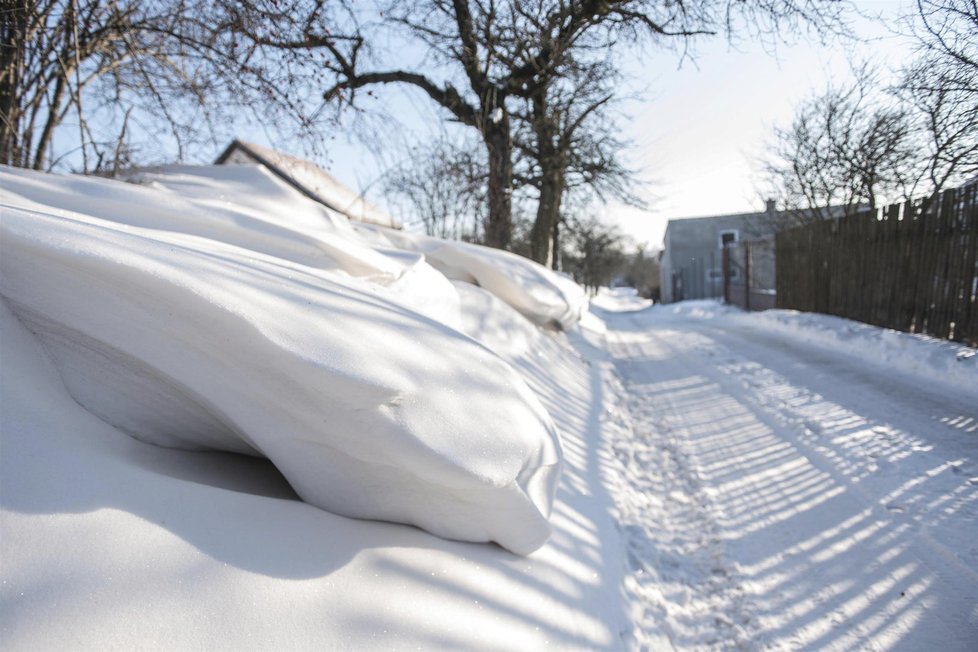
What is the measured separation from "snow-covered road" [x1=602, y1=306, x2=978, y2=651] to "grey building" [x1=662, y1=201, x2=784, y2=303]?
2662cm

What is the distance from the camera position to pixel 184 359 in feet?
5.27

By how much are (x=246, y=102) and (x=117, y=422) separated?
13.3 ft

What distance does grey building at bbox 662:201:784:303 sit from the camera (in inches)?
1224

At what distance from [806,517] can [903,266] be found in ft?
20.5

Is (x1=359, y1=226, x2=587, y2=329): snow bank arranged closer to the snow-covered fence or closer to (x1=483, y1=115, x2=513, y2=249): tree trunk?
(x1=483, y1=115, x2=513, y2=249): tree trunk

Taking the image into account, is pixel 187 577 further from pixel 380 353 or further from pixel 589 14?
pixel 589 14

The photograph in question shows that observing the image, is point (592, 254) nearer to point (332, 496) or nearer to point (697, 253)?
point (697, 253)

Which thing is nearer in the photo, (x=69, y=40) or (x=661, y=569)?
(x=661, y=569)

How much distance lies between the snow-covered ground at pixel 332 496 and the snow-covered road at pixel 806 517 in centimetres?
2

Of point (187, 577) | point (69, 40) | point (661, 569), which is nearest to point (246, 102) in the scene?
point (69, 40)

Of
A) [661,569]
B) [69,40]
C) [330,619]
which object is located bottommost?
[661,569]

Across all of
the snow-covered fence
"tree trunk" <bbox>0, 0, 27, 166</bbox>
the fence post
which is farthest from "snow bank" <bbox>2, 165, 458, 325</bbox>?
the fence post

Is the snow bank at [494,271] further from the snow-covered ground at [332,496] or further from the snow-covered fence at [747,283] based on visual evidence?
the snow-covered fence at [747,283]

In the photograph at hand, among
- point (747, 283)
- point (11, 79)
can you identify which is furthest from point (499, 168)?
point (747, 283)
